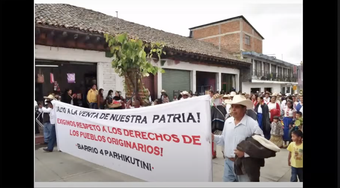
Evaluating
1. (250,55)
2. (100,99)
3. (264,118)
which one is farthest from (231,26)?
(100,99)

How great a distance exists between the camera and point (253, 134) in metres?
2.35

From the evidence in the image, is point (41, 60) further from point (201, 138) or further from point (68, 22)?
point (201, 138)

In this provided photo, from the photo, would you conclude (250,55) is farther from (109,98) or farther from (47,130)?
(47,130)

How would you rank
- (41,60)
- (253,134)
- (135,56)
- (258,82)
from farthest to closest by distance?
(258,82)
(41,60)
(135,56)
(253,134)

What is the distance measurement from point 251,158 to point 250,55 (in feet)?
12.0

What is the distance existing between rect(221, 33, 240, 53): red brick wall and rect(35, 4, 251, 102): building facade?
0.62 ft

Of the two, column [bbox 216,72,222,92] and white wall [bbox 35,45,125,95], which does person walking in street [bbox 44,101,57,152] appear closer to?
white wall [bbox 35,45,125,95]

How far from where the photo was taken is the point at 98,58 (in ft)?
16.6

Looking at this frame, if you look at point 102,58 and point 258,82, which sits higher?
point 102,58

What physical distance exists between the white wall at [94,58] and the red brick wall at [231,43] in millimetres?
2867

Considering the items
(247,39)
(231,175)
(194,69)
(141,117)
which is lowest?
(231,175)

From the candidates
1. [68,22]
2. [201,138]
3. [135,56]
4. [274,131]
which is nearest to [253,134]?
[201,138]

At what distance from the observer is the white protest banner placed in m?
2.63
